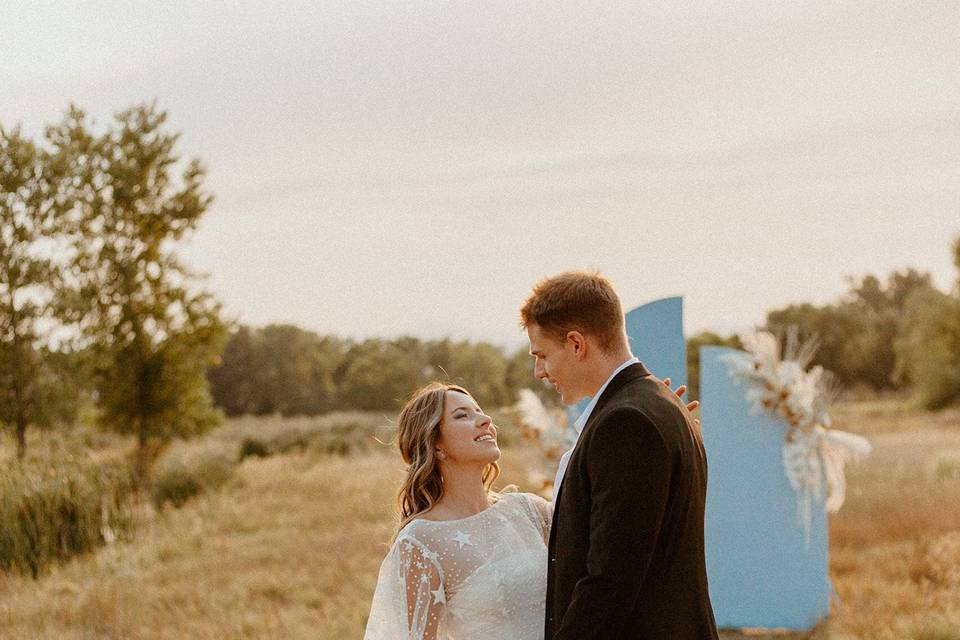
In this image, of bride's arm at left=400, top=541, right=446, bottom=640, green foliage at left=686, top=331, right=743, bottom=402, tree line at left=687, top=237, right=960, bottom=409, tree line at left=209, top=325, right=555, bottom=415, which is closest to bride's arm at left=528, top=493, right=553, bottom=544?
bride's arm at left=400, top=541, right=446, bottom=640

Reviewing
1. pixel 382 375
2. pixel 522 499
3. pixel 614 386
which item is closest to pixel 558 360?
pixel 614 386

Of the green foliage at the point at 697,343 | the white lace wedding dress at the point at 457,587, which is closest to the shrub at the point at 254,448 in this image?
the green foliage at the point at 697,343

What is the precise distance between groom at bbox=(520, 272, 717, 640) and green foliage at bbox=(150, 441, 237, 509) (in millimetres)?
13268

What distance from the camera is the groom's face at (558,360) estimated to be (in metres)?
2.87

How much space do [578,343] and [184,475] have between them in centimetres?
1423

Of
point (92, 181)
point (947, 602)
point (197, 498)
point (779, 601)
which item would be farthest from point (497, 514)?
point (92, 181)

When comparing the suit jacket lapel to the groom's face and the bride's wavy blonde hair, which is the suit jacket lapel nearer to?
the groom's face

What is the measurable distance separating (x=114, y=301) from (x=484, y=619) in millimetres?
13742

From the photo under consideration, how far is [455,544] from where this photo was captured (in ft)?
12.2

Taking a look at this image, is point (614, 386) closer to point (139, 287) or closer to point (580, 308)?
point (580, 308)

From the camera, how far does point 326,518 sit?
522 inches

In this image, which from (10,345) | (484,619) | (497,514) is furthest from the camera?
(10,345)

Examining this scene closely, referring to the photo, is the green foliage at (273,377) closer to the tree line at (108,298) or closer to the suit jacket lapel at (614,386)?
the tree line at (108,298)

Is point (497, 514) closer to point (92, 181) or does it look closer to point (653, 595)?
point (653, 595)
